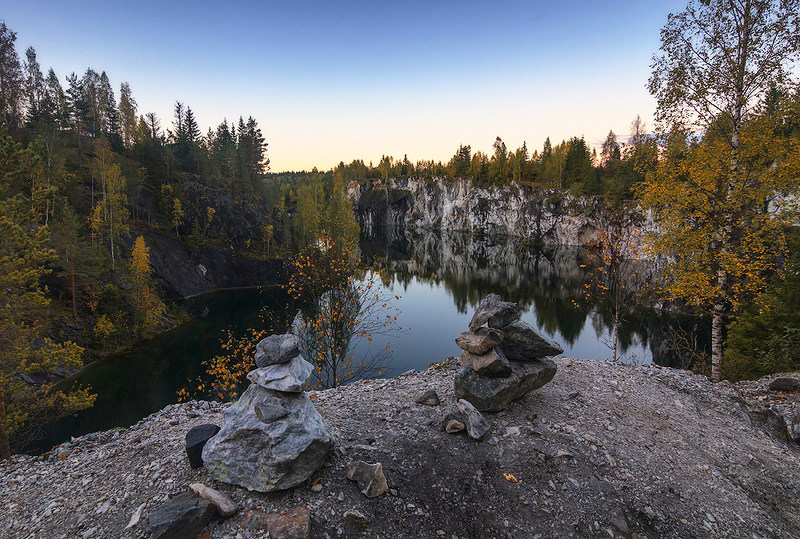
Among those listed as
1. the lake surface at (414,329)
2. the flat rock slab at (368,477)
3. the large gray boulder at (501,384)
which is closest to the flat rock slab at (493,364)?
the large gray boulder at (501,384)

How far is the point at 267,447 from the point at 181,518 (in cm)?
146

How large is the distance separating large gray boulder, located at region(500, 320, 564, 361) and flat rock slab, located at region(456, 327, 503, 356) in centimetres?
28

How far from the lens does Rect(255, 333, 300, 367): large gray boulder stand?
7.11 meters

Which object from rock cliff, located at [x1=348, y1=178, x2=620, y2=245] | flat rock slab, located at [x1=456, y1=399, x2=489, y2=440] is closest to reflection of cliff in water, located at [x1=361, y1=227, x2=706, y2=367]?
rock cliff, located at [x1=348, y1=178, x2=620, y2=245]

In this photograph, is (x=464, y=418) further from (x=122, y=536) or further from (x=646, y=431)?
(x=122, y=536)

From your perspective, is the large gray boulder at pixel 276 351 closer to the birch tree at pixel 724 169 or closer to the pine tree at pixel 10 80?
the birch tree at pixel 724 169

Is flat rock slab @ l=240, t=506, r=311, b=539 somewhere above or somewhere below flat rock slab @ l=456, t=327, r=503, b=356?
below

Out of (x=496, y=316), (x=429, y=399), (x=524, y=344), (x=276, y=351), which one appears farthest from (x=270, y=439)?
(x=524, y=344)

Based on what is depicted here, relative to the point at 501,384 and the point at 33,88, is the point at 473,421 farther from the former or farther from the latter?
the point at 33,88

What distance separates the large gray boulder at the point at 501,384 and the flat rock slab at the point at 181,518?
19.4 feet

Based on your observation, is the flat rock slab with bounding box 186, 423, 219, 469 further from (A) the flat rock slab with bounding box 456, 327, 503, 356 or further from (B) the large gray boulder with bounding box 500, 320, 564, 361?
(B) the large gray boulder with bounding box 500, 320, 564, 361

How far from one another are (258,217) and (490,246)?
65939mm

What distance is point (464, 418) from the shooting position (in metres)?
7.96

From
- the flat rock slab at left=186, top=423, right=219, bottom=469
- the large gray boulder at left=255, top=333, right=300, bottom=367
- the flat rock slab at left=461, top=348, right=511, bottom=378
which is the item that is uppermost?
the large gray boulder at left=255, top=333, right=300, bottom=367
